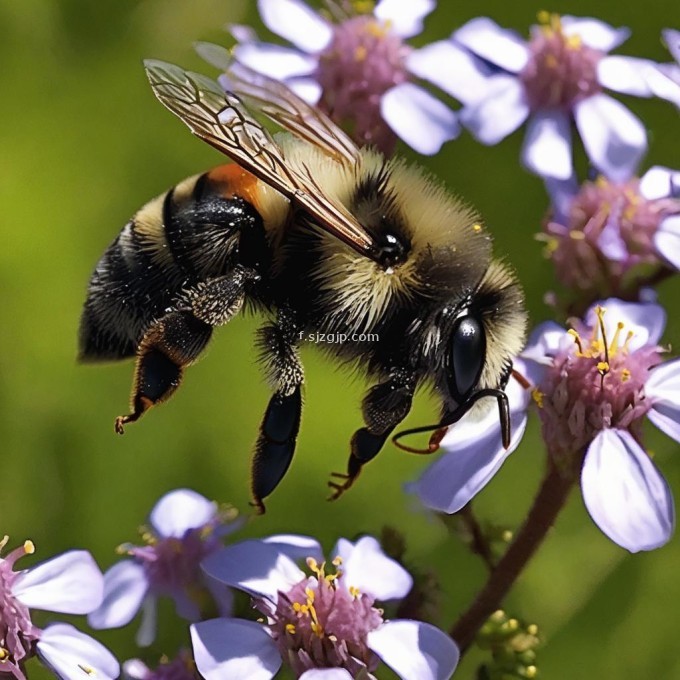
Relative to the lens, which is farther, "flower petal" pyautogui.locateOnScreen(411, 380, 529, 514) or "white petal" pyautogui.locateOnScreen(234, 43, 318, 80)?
"white petal" pyautogui.locateOnScreen(234, 43, 318, 80)

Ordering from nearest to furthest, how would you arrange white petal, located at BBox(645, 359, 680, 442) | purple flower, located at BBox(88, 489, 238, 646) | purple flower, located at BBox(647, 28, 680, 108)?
1. white petal, located at BBox(645, 359, 680, 442)
2. purple flower, located at BBox(88, 489, 238, 646)
3. purple flower, located at BBox(647, 28, 680, 108)

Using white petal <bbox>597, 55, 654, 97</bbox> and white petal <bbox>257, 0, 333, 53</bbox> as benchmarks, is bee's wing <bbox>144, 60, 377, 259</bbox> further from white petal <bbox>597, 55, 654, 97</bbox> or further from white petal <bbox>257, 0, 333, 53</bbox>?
white petal <bbox>597, 55, 654, 97</bbox>

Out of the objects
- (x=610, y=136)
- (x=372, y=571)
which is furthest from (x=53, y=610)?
(x=610, y=136)

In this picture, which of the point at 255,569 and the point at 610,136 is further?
the point at 610,136

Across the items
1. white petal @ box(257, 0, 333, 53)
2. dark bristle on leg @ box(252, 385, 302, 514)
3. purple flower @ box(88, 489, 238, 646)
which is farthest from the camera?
white petal @ box(257, 0, 333, 53)

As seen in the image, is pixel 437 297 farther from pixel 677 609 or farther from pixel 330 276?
pixel 677 609

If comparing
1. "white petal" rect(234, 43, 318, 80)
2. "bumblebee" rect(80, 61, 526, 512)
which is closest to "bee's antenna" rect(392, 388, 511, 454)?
"bumblebee" rect(80, 61, 526, 512)

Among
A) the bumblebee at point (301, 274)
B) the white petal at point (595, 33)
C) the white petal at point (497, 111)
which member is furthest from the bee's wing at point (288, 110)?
the white petal at point (595, 33)

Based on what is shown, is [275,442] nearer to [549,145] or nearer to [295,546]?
[295,546]
